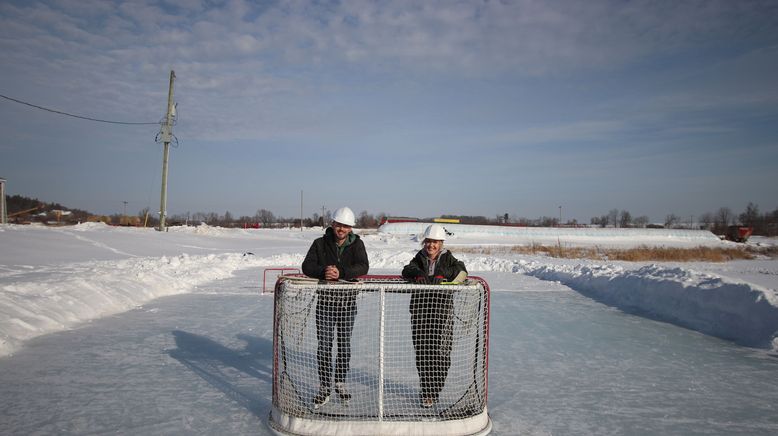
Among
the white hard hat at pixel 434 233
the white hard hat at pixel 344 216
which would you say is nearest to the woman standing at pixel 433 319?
the white hard hat at pixel 434 233

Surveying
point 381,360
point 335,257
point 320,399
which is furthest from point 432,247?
point 320,399

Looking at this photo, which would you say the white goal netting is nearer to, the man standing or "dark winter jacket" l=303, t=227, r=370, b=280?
the man standing

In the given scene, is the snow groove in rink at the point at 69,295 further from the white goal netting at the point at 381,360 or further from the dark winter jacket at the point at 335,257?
the dark winter jacket at the point at 335,257

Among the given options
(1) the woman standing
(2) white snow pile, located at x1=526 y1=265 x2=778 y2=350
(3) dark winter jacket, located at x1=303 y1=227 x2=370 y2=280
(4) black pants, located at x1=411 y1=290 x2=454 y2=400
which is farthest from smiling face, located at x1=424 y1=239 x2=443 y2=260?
(2) white snow pile, located at x1=526 y1=265 x2=778 y2=350

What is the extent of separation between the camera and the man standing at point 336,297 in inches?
158

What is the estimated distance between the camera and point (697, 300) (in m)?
8.77

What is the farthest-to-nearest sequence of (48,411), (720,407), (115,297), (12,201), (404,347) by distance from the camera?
(12,201), (115,297), (404,347), (720,407), (48,411)

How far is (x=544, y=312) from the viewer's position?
9555 millimetres

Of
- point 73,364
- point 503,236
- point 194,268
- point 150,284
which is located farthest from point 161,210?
point 503,236

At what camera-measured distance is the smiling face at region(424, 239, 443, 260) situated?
4.17 metres

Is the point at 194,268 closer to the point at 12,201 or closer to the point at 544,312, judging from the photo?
the point at 544,312

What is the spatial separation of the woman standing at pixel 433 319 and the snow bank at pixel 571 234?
41714 mm

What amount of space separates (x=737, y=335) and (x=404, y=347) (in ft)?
18.4

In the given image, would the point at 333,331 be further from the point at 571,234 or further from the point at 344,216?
the point at 571,234
